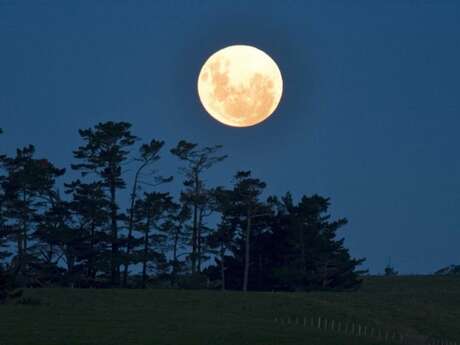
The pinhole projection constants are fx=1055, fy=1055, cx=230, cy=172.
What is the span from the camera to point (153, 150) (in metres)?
104

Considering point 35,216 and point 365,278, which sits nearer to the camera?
point 35,216

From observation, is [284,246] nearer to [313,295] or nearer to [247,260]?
[247,260]

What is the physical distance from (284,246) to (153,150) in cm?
1604

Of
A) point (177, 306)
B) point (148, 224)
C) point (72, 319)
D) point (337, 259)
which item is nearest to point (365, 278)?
point (337, 259)

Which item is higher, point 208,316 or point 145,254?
point 145,254

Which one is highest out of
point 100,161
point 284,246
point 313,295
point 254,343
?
point 100,161

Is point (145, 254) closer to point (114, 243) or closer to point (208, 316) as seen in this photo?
point (114, 243)

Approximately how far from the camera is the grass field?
5100 centimetres

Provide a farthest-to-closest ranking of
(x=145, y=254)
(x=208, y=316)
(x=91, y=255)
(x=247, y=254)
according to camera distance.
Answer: (x=247, y=254) < (x=145, y=254) < (x=91, y=255) < (x=208, y=316)

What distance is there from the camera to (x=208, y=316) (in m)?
65.8

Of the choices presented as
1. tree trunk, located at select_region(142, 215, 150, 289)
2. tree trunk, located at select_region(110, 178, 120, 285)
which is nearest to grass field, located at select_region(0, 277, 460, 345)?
tree trunk, located at select_region(110, 178, 120, 285)

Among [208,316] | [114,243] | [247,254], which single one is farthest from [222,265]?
[208,316]

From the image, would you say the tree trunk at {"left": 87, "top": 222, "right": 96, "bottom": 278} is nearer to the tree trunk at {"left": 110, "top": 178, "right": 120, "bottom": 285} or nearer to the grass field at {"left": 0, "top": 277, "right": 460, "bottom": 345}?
the tree trunk at {"left": 110, "top": 178, "right": 120, "bottom": 285}

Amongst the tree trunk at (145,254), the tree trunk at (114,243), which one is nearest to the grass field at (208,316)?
the tree trunk at (114,243)
